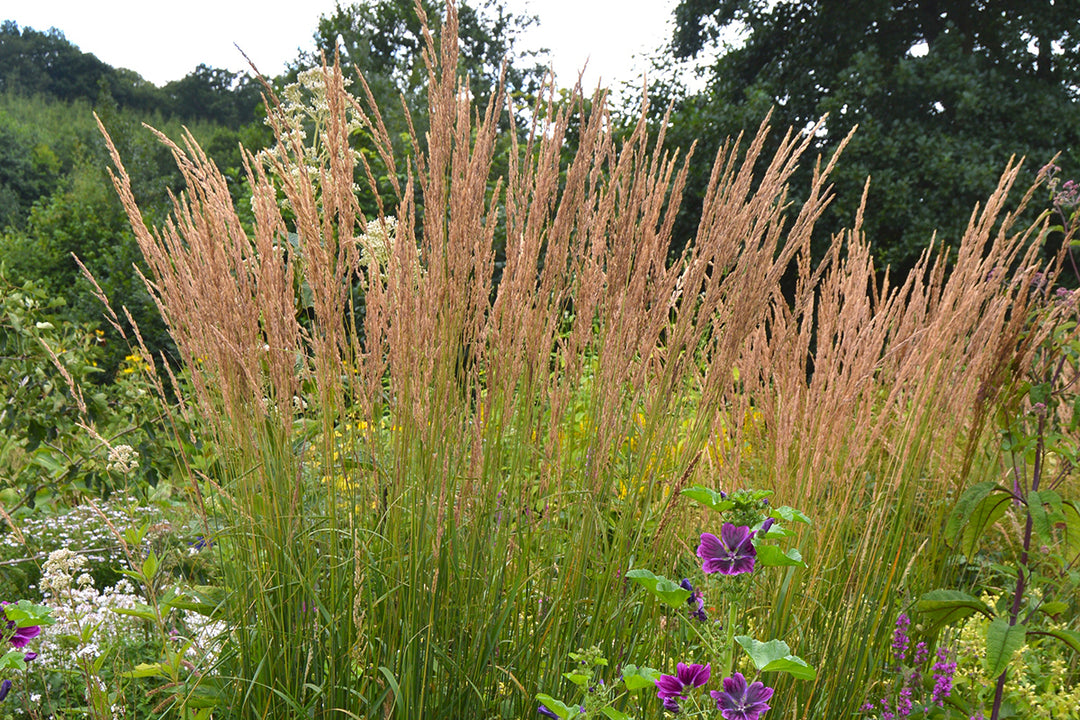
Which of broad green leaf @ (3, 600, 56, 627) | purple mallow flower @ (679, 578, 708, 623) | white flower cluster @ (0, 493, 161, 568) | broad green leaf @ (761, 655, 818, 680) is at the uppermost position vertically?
broad green leaf @ (761, 655, 818, 680)

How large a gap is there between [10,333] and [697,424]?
2989 mm

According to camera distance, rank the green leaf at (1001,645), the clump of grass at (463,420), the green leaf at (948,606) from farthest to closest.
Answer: the green leaf at (948,606) < the green leaf at (1001,645) < the clump of grass at (463,420)

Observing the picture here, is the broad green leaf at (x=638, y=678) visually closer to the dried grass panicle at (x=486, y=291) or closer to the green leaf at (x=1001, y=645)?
the dried grass panicle at (x=486, y=291)

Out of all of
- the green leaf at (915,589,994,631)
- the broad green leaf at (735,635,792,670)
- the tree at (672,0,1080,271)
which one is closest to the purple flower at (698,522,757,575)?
the broad green leaf at (735,635,792,670)

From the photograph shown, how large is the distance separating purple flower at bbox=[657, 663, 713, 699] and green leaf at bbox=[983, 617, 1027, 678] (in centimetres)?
79

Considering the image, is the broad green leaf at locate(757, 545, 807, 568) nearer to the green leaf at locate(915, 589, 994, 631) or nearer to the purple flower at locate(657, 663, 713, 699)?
the purple flower at locate(657, 663, 713, 699)

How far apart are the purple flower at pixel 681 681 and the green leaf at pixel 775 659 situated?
0.34 feet

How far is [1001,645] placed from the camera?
162 centimetres

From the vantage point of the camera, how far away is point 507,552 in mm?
1592

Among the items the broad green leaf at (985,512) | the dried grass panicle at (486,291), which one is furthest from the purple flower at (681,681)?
the broad green leaf at (985,512)

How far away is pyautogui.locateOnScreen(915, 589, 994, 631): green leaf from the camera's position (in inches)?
67.6

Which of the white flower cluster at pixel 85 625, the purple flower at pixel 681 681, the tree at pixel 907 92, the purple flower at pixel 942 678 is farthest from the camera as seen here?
the tree at pixel 907 92

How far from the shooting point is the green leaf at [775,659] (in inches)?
44.1

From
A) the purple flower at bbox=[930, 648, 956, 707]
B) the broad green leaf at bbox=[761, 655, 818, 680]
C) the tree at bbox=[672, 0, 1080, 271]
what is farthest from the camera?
the tree at bbox=[672, 0, 1080, 271]
